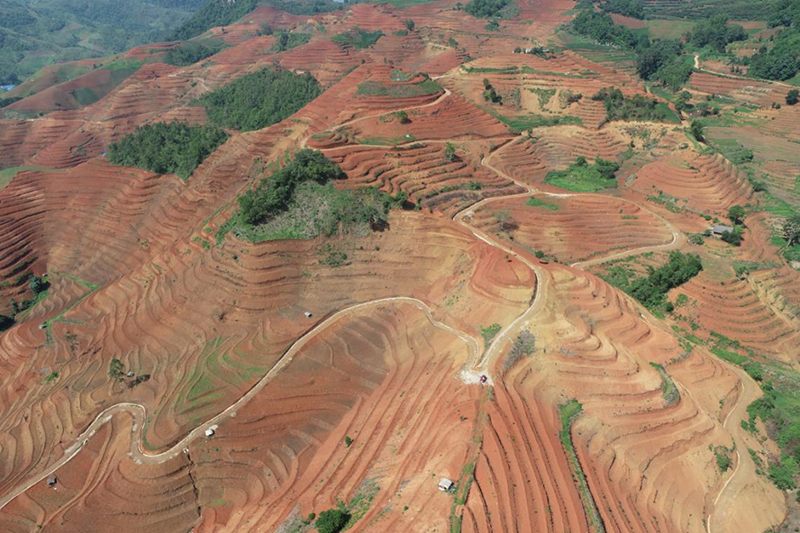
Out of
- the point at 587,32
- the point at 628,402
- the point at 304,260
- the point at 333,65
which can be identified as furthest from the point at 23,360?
the point at 587,32

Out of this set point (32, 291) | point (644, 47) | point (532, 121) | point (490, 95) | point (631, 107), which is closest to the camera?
point (32, 291)

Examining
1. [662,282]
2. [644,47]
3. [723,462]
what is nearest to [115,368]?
[723,462]

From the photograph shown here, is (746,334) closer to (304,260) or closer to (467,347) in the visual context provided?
(467,347)

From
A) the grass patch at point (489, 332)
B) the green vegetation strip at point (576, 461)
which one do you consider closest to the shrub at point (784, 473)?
the green vegetation strip at point (576, 461)

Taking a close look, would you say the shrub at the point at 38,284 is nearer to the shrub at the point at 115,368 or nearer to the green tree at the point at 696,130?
the shrub at the point at 115,368

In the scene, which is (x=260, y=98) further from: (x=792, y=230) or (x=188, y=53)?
(x=792, y=230)
